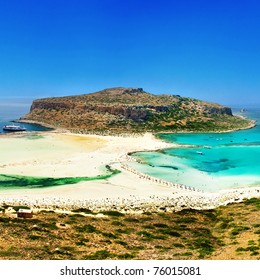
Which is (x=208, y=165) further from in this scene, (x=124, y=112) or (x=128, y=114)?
(x=124, y=112)

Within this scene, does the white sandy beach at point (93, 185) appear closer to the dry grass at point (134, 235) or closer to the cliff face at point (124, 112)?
the dry grass at point (134, 235)

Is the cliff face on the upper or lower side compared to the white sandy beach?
upper

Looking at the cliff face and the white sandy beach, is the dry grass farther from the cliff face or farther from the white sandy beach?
the cliff face

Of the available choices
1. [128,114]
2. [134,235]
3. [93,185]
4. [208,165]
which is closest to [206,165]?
[208,165]

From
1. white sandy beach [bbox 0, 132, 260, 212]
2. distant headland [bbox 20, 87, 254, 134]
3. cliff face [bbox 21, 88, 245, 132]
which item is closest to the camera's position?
white sandy beach [bbox 0, 132, 260, 212]

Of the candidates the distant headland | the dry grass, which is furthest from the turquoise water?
the distant headland

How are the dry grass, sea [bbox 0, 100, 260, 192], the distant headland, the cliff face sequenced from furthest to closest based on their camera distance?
the cliff face
the distant headland
sea [bbox 0, 100, 260, 192]
the dry grass
